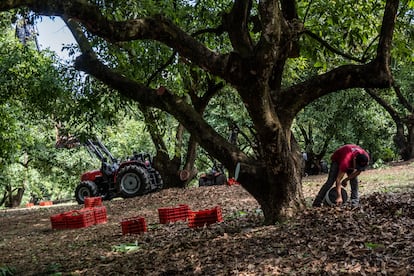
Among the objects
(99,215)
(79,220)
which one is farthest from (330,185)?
(79,220)

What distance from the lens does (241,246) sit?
4996 mm

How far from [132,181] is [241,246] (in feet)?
28.9

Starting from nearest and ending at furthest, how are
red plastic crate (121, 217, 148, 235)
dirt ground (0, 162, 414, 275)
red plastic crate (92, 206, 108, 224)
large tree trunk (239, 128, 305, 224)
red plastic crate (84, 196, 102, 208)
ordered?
dirt ground (0, 162, 414, 275), large tree trunk (239, 128, 305, 224), red plastic crate (121, 217, 148, 235), red plastic crate (92, 206, 108, 224), red plastic crate (84, 196, 102, 208)

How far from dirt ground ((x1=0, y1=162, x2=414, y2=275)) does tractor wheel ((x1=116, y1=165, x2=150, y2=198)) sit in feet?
15.1

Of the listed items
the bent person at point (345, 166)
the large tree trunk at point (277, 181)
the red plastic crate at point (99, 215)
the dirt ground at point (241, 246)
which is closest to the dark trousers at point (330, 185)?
the bent person at point (345, 166)

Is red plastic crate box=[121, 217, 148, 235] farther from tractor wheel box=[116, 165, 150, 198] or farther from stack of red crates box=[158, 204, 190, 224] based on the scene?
tractor wheel box=[116, 165, 150, 198]

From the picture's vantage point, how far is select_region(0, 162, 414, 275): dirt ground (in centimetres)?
406

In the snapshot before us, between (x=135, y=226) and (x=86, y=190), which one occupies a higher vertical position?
(x=86, y=190)

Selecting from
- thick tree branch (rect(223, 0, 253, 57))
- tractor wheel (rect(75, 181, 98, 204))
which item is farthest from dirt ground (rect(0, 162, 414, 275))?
tractor wheel (rect(75, 181, 98, 204))

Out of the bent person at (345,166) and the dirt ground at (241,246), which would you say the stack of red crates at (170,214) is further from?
the bent person at (345,166)

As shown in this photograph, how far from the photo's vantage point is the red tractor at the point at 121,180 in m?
13.3

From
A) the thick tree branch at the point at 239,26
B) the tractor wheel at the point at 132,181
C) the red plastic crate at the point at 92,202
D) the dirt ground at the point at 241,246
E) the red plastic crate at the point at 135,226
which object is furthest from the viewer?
the tractor wheel at the point at 132,181

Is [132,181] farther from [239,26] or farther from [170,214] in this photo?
[239,26]

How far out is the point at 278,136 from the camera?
5.75 meters
